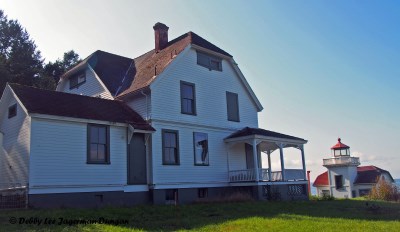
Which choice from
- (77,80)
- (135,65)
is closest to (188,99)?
(135,65)

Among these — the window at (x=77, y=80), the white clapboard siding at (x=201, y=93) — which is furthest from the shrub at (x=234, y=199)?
the window at (x=77, y=80)

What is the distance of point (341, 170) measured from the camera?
47656 millimetres

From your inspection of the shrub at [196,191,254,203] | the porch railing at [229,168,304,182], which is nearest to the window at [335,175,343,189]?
the porch railing at [229,168,304,182]

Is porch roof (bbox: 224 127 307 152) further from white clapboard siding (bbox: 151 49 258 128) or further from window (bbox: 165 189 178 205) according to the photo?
window (bbox: 165 189 178 205)

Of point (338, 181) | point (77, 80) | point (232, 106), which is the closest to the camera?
point (232, 106)

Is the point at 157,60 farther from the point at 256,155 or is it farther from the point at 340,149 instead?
the point at 340,149

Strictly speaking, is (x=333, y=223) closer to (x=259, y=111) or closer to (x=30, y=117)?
(x=30, y=117)

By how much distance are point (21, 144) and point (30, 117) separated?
1.51 metres

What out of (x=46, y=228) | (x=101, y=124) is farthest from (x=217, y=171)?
(x=46, y=228)

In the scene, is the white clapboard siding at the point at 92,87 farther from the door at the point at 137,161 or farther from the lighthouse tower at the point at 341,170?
the lighthouse tower at the point at 341,170

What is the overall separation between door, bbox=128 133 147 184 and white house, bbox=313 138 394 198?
3139cm

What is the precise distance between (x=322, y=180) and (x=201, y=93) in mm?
33745

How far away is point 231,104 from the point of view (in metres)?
25.6

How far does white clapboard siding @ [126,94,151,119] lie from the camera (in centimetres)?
2100
